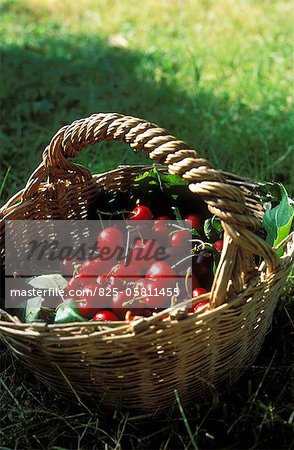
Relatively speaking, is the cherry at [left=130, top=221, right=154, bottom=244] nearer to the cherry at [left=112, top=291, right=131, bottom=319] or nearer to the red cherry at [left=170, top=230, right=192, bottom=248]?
the red cherry at [left=170, top=230, right=192, bottom=248]

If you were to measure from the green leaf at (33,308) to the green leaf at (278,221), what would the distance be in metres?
0.53

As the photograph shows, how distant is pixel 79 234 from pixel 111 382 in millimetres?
539

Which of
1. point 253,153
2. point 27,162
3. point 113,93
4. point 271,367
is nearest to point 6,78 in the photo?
point 113,93

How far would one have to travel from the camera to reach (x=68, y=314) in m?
1.40

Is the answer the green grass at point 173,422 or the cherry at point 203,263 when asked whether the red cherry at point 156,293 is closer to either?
the cherry at point 203,263

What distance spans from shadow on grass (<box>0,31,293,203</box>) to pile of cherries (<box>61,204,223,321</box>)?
0.76 meters

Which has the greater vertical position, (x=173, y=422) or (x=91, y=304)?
(x=91, y=304)

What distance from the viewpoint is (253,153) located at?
2.51 meters

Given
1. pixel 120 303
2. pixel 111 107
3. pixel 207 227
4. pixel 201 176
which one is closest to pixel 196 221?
pixel 207 227

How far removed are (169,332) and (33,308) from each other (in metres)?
0.34

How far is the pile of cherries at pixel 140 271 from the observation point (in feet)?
4.93

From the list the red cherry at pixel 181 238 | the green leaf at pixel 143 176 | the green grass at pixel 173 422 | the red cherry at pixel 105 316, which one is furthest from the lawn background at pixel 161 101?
the green leaf at pixel 143 176

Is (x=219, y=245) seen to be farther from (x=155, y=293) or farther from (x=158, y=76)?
(x=158, y=76)

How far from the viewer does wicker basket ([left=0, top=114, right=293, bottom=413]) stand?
1.28 meters
